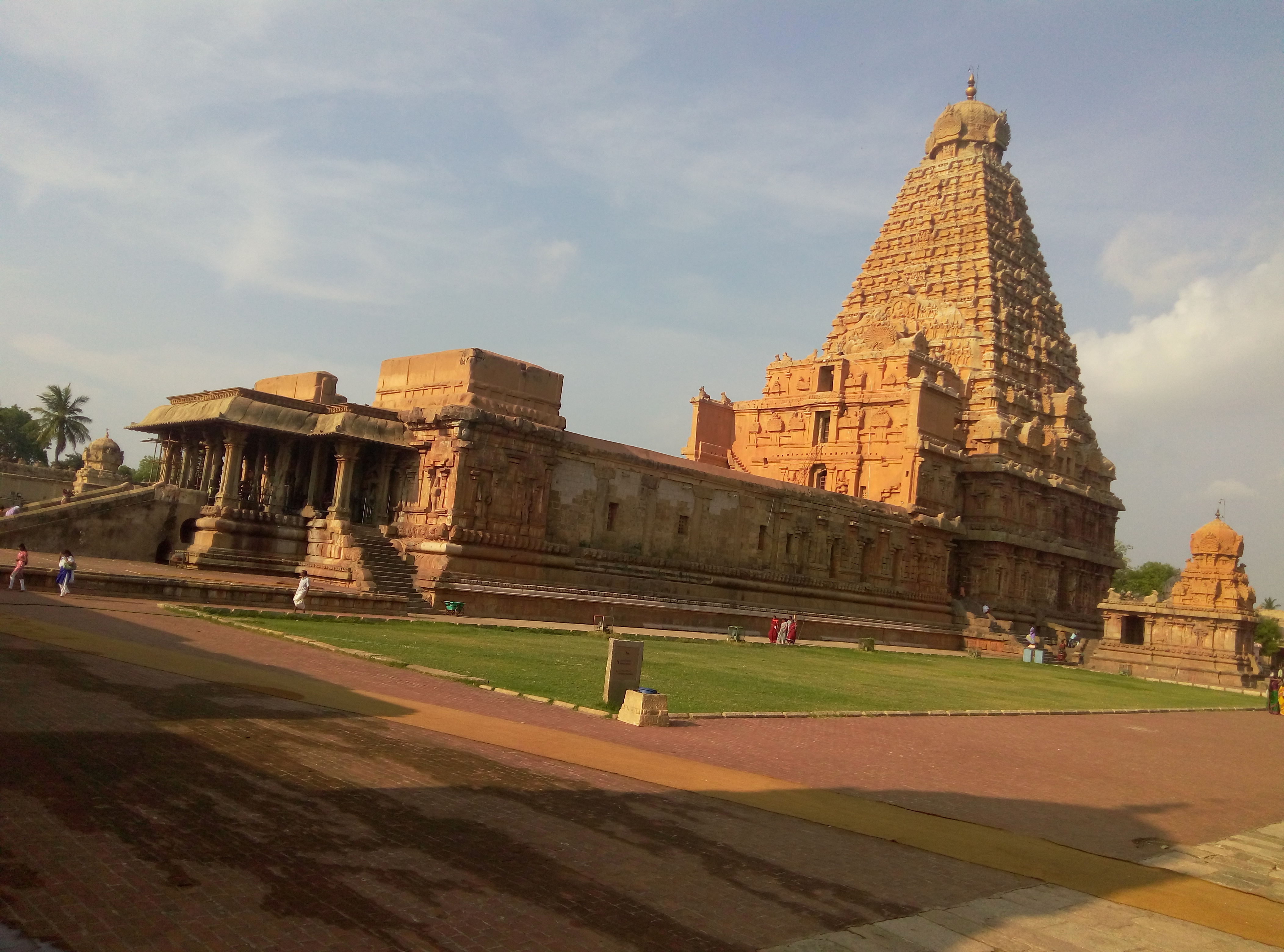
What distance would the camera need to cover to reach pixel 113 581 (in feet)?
67.9

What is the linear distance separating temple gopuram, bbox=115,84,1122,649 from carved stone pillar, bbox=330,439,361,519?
6 cm

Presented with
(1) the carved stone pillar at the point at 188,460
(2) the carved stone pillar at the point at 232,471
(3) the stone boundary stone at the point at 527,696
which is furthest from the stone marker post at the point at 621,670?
(1) the carved stone pillar at the point at 188,460

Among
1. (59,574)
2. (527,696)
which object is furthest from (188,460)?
(527,696)

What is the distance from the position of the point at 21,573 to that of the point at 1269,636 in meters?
81.8

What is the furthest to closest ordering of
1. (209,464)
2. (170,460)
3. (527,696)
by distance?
(170,460) → (209,464) → (527,696)

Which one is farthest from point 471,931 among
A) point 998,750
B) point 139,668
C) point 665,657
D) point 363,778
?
point 665,657

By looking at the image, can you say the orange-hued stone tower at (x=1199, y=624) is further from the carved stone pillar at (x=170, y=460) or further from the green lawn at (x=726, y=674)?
the carved stone pillar at (x=170, y=460)

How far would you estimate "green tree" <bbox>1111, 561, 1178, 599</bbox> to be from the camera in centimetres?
10188

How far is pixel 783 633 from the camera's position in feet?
112

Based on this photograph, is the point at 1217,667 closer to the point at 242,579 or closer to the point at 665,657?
the point at 665,657

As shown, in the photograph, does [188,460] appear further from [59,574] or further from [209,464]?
[59,574]

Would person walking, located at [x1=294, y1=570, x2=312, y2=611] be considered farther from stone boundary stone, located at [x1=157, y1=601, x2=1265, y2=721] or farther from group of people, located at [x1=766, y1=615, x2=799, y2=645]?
group of people, located at [x1=766, y1=615, x2=799, y2=645]

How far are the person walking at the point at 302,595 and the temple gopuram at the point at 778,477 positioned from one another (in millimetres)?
4074

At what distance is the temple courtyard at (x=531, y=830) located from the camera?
554 centimetres
